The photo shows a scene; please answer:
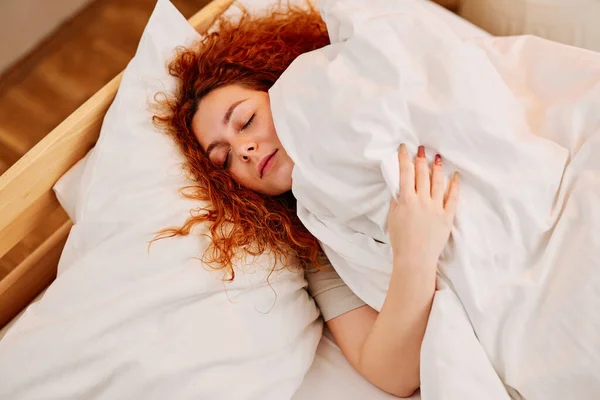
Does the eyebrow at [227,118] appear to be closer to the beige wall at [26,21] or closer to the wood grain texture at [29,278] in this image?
the wood grain texture at [29,278]

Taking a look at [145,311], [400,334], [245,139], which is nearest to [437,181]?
[400,334]

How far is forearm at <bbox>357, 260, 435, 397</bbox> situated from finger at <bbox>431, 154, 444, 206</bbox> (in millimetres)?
103

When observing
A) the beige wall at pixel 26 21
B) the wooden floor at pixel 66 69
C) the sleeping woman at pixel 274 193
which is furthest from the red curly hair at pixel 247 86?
the beige wall at pixel 26 21

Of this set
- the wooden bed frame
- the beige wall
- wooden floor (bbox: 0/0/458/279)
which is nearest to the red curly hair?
the wooden bed frame

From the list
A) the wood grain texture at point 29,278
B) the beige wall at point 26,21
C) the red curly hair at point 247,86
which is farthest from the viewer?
the beige wall at point 26,21

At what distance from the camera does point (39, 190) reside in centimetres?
106

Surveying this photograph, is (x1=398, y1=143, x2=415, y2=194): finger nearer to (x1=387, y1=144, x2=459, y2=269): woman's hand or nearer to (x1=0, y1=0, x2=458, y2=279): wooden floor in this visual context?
(x1=387, y1=144, x2=459, y2=269): woman's hand

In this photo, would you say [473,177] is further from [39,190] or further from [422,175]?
[39,190]

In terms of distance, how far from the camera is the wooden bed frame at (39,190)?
3.31 feet

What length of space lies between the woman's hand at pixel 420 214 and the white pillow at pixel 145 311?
0.80 ft

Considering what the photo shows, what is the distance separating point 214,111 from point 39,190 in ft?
1.17

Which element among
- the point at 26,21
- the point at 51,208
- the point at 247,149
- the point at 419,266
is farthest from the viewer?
the point at 26,21

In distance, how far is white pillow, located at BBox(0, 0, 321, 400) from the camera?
87cm

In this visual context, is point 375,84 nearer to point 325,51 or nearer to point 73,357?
point 325,51
